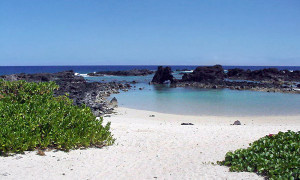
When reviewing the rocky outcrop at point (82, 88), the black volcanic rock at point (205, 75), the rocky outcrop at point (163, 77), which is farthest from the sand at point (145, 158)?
the black volcanic rock at point (205, 75)

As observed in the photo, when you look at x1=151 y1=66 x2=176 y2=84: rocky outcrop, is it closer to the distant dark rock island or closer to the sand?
the distant dark rock island

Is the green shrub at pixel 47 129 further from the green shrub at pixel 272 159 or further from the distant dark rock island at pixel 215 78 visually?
the distant dark rock island at pixel 215 78

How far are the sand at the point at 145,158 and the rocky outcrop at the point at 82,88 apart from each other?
8.25 metres

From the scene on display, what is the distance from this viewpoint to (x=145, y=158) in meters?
7.88

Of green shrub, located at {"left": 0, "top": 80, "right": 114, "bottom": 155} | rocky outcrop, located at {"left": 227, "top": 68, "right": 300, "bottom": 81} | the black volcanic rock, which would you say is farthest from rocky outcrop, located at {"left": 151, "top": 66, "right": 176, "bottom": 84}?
green shrub, located at {"left": 0, "top": 80, "right": 114, "bottom": 155}

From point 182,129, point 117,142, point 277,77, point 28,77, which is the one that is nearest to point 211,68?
point 277,77

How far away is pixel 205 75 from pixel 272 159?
45640 mm

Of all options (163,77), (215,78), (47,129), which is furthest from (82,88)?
(215,78)

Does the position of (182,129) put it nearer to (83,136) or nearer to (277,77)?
(83,136)

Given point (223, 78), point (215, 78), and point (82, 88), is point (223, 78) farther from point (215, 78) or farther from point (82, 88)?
point (82, 88)

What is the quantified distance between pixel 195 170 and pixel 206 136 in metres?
4.18

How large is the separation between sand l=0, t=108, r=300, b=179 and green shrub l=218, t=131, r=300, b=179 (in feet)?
0.93

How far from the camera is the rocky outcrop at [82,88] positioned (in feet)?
75.6

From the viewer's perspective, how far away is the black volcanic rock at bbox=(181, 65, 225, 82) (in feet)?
165
